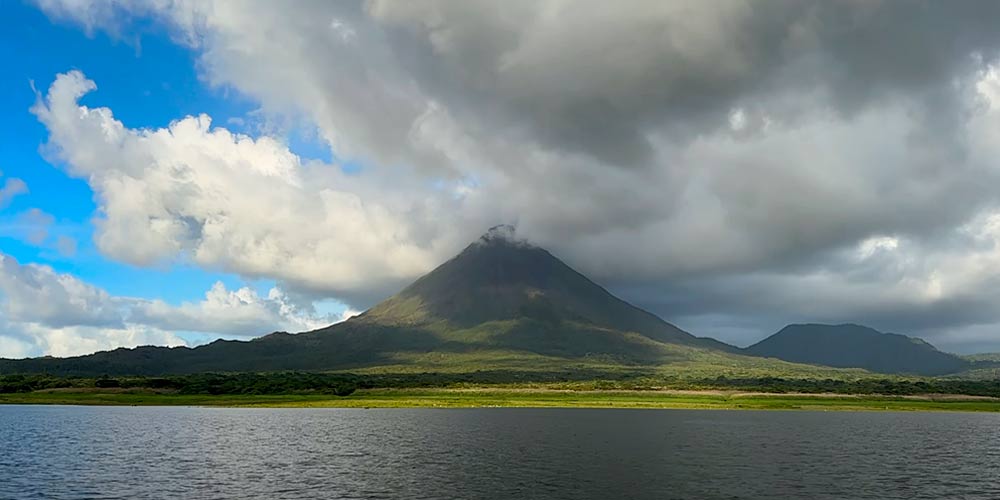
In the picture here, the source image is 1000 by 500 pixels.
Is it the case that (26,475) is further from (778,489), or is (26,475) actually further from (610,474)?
(778,489)

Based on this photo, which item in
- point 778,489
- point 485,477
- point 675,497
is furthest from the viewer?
point 485,477

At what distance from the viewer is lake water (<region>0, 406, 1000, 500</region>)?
55.3m

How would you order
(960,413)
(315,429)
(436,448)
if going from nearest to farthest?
1. (436,448)
2. (315,429)
3. (960,413)

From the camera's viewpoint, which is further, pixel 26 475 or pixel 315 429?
pixel 315 429

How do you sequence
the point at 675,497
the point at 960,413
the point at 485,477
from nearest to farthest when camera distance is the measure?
the point at 675,497
the point at 485,477
the point at 960,413

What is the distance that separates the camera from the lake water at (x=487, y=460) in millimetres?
55344

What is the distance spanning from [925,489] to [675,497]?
2304 cm

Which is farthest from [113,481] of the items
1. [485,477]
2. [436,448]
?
[436,448]

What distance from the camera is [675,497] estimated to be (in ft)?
173

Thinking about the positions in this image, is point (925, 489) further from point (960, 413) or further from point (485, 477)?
point (960, 413)

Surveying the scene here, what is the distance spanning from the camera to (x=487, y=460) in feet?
242

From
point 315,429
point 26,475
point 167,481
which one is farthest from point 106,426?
point 167,481

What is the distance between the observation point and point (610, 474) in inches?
2557

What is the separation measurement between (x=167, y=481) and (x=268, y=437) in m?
40.1
